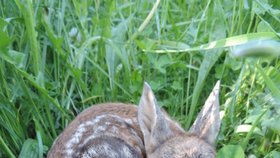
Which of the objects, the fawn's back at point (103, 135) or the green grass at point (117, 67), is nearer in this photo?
the fawn's back at point (103, 135)

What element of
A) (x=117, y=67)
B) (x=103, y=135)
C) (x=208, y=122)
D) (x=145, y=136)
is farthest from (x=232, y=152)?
(x=117, y=67)

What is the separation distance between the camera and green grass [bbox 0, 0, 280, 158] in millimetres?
3895

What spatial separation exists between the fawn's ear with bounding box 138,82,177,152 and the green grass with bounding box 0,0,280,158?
43 centimetres

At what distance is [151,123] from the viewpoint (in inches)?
141

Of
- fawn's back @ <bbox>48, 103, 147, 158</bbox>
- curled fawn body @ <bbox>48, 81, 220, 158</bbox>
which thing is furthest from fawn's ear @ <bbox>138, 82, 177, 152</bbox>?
fawn's back @ <bbox>48, 103, 147, 158</bbox>

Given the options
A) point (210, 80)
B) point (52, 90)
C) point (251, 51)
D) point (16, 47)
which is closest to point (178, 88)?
point (210, 80)

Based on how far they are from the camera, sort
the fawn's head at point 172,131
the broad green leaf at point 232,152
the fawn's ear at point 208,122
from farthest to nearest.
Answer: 1. the fawn's ear at point 208,122
2. the fawn's head at point 172,131
3. the broad green leaf at point 232,152

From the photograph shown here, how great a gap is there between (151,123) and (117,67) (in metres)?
0.92

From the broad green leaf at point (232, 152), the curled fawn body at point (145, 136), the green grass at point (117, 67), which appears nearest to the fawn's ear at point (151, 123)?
the curled fawn body at point (145, 136)

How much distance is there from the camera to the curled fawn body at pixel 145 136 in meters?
3.41

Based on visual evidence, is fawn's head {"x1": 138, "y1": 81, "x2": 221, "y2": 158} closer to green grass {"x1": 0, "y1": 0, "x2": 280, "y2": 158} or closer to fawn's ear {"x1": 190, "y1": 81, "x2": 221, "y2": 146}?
fawn's ear {"x1": 190, "y1": 81, "x2": 221, "y2": 146}

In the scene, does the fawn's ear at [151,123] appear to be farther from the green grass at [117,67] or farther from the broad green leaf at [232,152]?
the broad green leaf at [232,152]

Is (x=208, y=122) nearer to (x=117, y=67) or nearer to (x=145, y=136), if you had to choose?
(x=145, y=136)

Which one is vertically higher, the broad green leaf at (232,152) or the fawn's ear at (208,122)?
the broad green leaf at (232,152)
